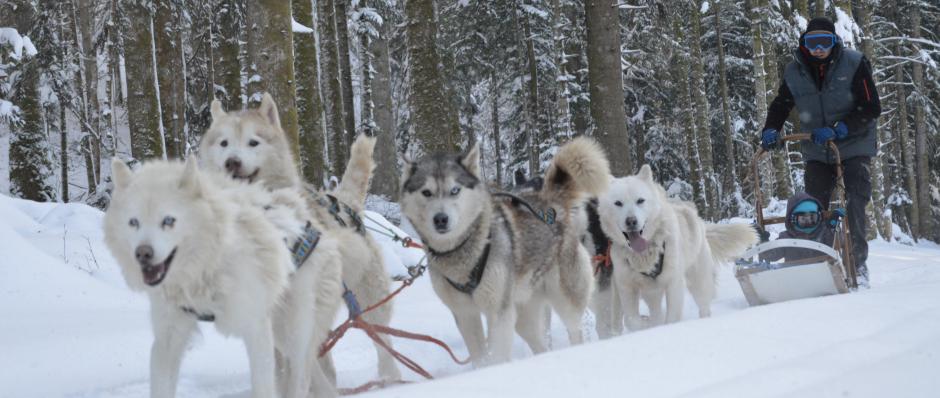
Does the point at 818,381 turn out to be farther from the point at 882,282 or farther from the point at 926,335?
the point at 882,282

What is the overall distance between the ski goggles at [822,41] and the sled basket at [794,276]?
176 centimetres

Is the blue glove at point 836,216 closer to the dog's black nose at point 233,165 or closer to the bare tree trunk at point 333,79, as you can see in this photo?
the dog's black nose at point 233,165

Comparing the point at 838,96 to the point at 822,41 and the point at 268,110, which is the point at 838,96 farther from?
the point at 268,110

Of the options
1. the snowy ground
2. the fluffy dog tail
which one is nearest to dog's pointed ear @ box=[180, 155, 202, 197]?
the snowy ground

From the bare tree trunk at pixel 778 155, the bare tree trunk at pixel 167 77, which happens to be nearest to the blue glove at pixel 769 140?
the bare tree trunk at pixel 167 77

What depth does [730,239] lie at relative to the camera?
6.64 metres

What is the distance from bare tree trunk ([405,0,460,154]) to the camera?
9398mm

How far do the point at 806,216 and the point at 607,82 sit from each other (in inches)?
160

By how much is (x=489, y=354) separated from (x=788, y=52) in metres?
21.1

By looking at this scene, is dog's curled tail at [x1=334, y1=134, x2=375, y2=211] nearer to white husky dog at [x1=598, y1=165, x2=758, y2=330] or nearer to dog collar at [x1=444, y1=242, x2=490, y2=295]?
dog collar at [x1=444, y1=242, x2=490, y2=295]

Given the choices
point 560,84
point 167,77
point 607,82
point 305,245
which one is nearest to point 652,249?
point 305,245

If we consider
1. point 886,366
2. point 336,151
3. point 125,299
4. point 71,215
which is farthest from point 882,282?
point 336,151

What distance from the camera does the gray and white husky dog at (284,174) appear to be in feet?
13.8

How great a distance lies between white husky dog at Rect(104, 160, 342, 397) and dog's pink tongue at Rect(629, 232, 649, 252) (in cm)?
302
